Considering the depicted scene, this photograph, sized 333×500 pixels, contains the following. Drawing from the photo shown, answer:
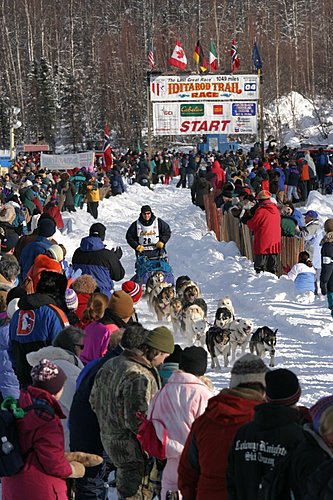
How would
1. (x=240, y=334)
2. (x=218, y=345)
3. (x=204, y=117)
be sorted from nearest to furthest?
1. (x=218, y=345)
2. (x=240, y=334)
3. (x=204, y=117)

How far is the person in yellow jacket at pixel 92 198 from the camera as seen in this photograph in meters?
22.4

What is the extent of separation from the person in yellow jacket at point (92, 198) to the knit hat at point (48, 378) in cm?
1814

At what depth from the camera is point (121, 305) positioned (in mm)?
6145

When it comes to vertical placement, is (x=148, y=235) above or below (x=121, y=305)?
below

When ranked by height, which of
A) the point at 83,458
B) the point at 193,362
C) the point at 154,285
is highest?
the point at 193,362

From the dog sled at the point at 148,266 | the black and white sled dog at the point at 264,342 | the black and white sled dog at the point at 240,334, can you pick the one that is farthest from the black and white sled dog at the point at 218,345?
the dog sled at the point at 148,266

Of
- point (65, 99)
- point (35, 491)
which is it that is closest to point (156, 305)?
point (35, 491)

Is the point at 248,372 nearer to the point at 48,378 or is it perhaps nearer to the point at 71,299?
the point at 48,378

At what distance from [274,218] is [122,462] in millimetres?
8383

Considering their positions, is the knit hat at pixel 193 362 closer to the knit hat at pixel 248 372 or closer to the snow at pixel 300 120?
the knit hat at pixel 248 372

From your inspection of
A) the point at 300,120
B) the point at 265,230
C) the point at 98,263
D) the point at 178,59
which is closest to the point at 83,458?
the point at 98,263

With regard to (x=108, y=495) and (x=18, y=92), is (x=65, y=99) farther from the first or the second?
(x=108, y=495)

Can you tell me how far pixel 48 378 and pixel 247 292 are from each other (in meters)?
8.42

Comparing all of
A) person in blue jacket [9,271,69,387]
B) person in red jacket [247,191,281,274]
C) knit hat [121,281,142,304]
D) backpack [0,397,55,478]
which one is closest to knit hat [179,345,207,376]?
backpack [0,397,55,478]
